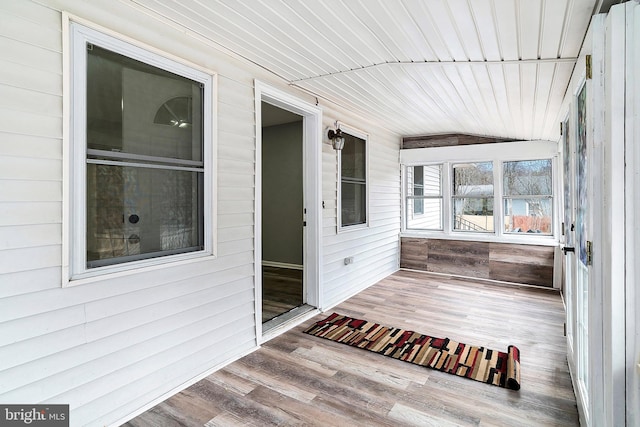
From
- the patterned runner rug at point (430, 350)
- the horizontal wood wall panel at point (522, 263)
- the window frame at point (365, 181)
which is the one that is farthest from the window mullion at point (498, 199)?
the patterned runner rug at point (430, 350)

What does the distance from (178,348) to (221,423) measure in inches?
24.5

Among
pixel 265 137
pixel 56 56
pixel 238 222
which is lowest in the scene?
pixel 238 222

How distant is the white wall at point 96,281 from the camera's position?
155 cm

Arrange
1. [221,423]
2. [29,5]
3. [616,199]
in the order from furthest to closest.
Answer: [221,423]
[29,5]
[616,199]

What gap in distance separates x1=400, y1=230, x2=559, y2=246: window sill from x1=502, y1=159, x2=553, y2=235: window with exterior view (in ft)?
0.51

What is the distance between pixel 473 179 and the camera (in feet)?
18.2

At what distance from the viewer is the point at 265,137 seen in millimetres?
6320

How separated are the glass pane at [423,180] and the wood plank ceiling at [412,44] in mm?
2368

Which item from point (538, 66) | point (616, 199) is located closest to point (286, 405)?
point (616, 199)

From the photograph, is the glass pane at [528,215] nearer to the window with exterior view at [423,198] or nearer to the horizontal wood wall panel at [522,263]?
the horizontal wood wall panel at [522,263]

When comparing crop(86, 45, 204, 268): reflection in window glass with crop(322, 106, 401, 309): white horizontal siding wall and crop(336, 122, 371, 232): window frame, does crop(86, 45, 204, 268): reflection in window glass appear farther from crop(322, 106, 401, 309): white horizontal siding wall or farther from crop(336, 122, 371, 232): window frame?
crop(336, 122, 371, 232): window frame

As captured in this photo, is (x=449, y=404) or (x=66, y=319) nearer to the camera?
(x=66, y=319)

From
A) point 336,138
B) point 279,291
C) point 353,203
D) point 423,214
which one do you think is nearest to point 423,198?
point 423,214

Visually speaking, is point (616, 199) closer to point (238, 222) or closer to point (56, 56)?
point (238, 222)
